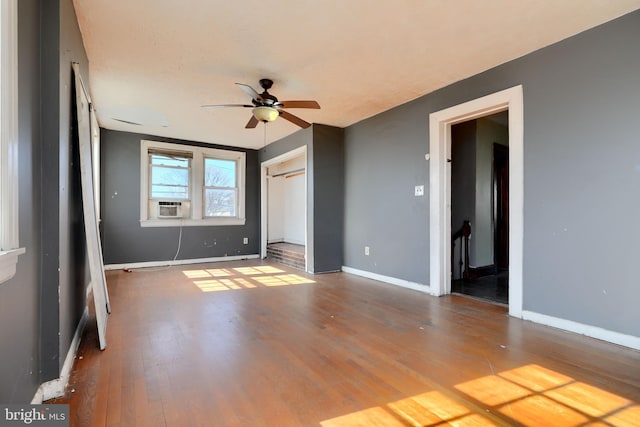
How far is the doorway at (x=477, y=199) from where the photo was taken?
4.52m

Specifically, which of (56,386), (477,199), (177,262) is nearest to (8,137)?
(56,386)

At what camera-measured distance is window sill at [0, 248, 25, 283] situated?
105 cm

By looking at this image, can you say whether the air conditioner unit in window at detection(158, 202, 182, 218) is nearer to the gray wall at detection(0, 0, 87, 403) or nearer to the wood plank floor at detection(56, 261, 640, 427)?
the wood plank floor at detection(56, 261, 640, 427)

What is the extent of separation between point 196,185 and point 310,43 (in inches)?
170

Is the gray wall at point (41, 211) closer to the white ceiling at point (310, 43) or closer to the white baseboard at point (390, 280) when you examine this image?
the white ceiling at point (310, 43)

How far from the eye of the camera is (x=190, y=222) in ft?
19.9

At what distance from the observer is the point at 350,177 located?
5.09 meters

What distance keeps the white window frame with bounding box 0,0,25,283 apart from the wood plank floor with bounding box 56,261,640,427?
0.90 metres

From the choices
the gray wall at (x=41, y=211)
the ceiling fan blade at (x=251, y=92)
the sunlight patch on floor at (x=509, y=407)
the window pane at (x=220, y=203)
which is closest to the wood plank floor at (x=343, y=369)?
the sunlight patch on floor at (x=509, y=407)

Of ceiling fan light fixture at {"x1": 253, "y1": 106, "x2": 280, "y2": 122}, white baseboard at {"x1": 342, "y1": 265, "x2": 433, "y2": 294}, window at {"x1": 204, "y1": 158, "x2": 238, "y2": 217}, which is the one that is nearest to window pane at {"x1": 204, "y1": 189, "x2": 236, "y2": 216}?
window at {"x1": 204, "y1": 158, "x2": 238, "y2": 217}

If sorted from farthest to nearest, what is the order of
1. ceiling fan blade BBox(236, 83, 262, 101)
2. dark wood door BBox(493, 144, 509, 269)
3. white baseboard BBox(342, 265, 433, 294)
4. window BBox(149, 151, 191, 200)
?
1. window BBox(149, 151, 191, 200)
2. dark wood door BBox(493, 144, 509, 269)
3. white baseboard BBox(342, 265, 433, 294)
4. ceiling fan blade BBox(236, 83, 262, 101)

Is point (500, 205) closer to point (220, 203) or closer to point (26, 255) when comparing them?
point (220, 203)

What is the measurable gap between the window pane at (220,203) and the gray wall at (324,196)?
2281mm

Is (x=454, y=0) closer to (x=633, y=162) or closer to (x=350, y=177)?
(x=633, y=162)
